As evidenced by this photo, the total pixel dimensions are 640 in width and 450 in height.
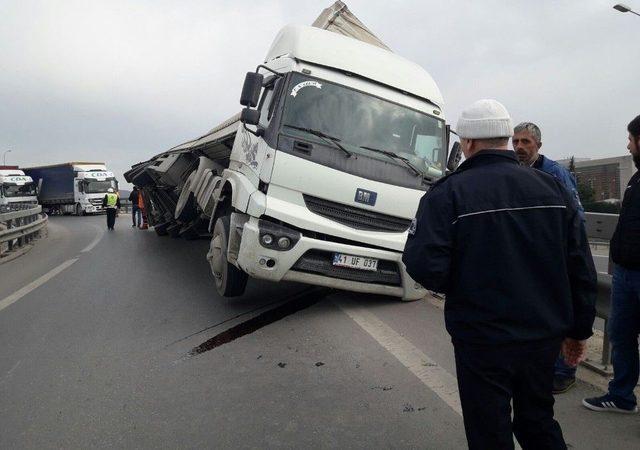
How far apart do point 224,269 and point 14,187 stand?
3546 cm

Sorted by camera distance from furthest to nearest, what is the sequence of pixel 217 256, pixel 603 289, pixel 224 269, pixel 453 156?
pixel 453 156
pixel 217 256
pixel 224 269
pixel 603 289

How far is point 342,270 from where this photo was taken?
519cm

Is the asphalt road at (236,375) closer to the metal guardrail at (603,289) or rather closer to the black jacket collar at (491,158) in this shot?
the metal guardrail at (603,289)

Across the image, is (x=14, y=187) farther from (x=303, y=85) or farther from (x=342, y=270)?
(x=342, y=270)

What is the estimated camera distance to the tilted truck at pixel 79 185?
1383 inches

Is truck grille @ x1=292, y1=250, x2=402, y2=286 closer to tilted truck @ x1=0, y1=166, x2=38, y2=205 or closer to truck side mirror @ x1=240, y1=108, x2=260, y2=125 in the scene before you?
truck side mirror @ x1=240, y1=108, x2=260, y2=125

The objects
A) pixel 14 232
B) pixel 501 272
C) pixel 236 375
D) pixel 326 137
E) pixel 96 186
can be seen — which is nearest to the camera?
pixel 501 272

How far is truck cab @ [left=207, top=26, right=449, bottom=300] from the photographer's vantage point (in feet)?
16.5

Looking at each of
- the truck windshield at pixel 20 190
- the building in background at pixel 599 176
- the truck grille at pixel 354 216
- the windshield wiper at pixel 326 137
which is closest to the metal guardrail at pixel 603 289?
the truck grille at pixel 354 216

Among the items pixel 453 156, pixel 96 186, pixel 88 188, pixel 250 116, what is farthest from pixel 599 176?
pixel 250 116

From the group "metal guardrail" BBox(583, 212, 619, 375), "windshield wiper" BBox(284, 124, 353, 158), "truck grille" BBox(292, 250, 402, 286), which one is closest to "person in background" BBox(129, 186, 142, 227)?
"windshield wiper" BBox(284, 124, 353, 158)

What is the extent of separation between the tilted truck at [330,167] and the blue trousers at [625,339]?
2353 millimetres

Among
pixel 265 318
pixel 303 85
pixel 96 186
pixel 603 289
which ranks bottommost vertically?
pixel 96 186

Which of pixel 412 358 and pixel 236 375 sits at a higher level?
pixel 412 358
